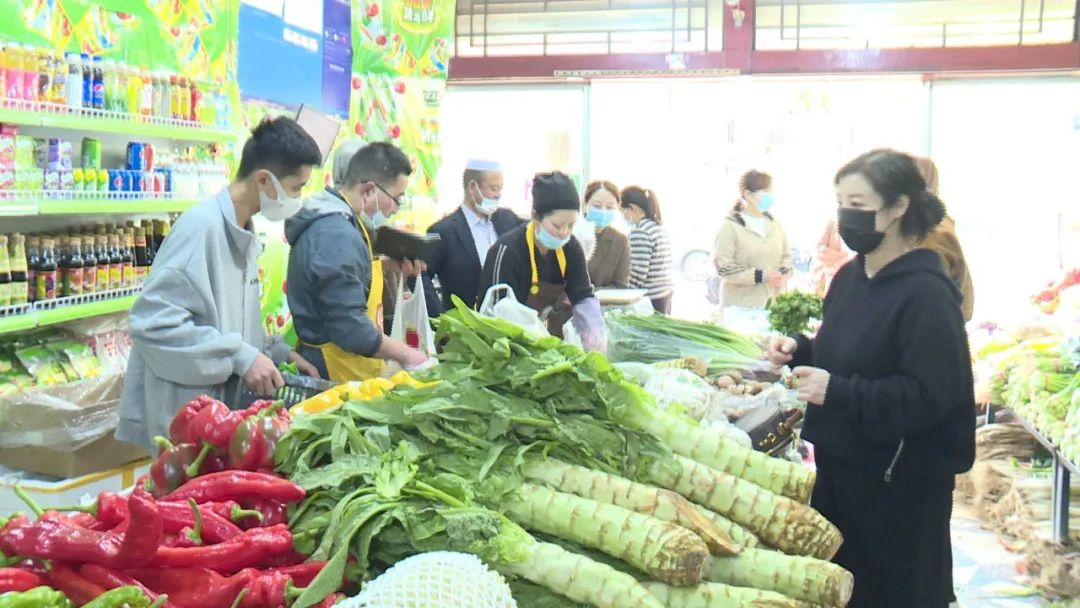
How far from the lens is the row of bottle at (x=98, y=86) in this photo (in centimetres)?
398

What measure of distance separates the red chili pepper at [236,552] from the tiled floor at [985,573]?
375 centimetres

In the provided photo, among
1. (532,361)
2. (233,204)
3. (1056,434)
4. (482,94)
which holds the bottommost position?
(1056,434)

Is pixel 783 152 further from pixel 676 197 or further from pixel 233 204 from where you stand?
pixel 233 204

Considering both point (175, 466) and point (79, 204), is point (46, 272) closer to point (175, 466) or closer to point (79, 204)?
point (79, 204)

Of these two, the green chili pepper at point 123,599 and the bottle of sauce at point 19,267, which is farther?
the bottle of sauce at point 19,267

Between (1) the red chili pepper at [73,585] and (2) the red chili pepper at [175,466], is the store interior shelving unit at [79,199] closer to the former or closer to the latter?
(2) the red chili pepper at [175,466]

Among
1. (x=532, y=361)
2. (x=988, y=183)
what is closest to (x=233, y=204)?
(x=532, y=361)

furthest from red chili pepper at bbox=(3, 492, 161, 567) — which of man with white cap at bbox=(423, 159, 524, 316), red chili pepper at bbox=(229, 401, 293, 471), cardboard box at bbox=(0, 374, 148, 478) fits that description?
man with white cap at bbox=(423, 159, 524, 316)

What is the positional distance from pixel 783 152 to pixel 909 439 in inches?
274

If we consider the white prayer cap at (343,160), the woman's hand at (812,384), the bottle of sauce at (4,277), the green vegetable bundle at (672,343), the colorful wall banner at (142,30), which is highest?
the colorful wall banner at (142,30)

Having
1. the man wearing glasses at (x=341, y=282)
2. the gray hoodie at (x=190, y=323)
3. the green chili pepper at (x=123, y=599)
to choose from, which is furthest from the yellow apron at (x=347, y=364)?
the green chili pepper at (x=123, y=599)

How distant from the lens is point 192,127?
4.98 m

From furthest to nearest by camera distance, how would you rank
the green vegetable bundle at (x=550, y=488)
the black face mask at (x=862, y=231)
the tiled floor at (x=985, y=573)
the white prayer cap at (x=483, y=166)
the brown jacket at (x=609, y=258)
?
the brown jacket at (x=609, y=258)
the white prayer cap at (x=483, y=166)
the tiled floor at (x=985, y=573)
the black face mask at (x=862, y=231)
the green vegetable bundle at (x=550, y=488)

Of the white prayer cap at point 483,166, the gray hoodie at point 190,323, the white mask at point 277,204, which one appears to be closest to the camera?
the gray hoodie at point 190,323
